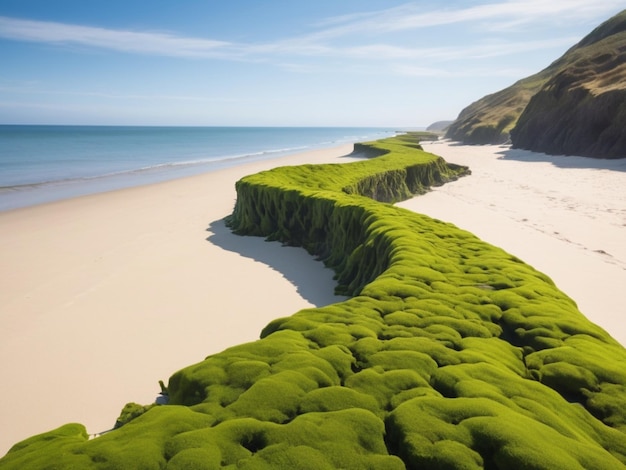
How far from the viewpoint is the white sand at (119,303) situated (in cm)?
665

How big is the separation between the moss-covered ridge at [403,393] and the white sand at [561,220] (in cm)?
342

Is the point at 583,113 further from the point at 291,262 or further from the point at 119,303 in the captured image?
the point at 119,303

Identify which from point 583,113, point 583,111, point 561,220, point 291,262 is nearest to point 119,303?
point 291,262

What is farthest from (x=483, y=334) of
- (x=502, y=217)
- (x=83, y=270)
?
(x=502, y=217)

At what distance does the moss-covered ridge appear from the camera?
3229mm


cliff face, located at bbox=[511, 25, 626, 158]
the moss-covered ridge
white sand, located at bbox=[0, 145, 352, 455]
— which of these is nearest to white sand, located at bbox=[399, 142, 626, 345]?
the moss-covered ridge

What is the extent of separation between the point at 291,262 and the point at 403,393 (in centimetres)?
920

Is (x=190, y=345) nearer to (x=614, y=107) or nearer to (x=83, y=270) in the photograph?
(x=83, y=270)

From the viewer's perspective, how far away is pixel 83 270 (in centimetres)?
1220

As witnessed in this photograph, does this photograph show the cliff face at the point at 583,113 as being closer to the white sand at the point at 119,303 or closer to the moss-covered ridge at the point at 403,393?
the white sand at the point at 119,303

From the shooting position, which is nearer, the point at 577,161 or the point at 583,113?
the point at 577,161

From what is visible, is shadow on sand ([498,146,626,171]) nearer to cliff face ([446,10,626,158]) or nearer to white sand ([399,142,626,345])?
white sand ([399,142,626,345])

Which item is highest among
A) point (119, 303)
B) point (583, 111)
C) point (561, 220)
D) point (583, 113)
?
point (583, 111)

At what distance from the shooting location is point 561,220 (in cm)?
1605
